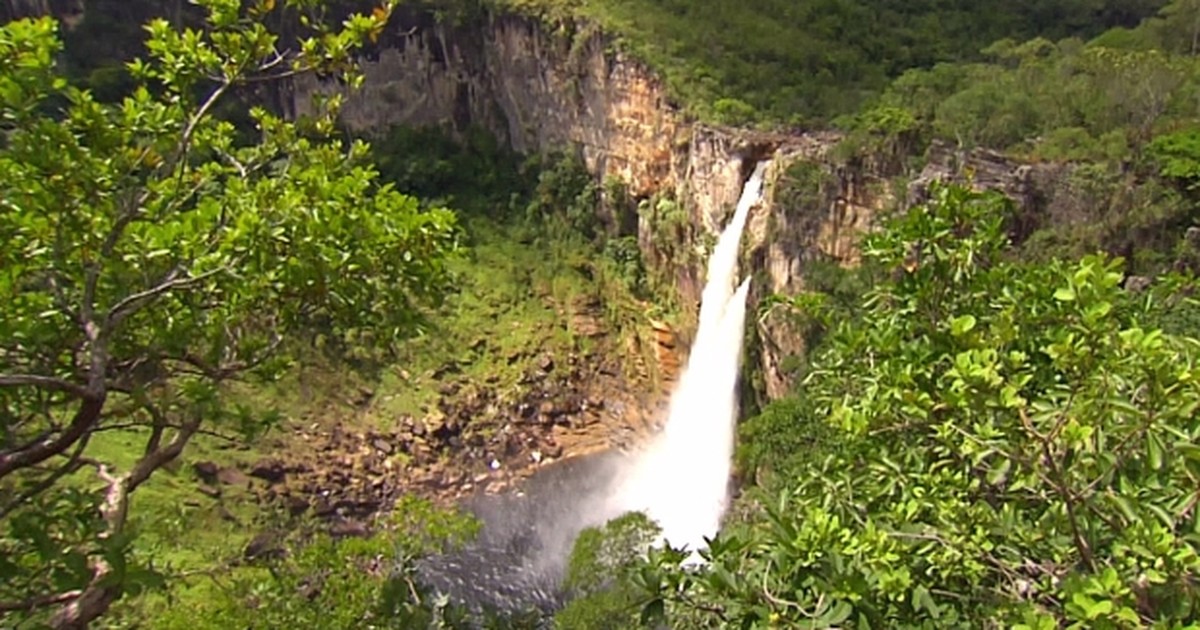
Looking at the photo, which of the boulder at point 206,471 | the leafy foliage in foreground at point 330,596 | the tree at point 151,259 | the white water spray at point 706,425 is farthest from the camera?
the boulder at point 206,471

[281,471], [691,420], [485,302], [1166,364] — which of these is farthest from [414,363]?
[1166,364]

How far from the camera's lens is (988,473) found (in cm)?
342

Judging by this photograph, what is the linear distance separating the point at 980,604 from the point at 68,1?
36.4 meters

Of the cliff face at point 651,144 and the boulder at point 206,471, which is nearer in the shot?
the cliff face at point 651,144

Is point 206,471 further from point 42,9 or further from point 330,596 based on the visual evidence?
point 42,9

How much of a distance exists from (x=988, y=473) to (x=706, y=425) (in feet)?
60.8

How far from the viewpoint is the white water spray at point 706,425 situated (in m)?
20.3

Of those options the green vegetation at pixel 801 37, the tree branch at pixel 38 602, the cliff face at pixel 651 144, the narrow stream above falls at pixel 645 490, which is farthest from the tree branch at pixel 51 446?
the green vegetation at pixel 801 37

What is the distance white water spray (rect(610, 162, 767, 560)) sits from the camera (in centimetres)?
2033

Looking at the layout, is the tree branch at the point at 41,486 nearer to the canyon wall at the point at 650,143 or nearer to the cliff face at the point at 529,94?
the canyon wall at the point at 650,143

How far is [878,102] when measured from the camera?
72.9 feet

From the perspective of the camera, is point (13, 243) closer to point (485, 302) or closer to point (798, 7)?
point (485, 302)

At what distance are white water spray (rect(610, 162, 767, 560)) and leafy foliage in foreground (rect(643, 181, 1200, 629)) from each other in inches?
617

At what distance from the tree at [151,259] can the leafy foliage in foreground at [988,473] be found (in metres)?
2.07
